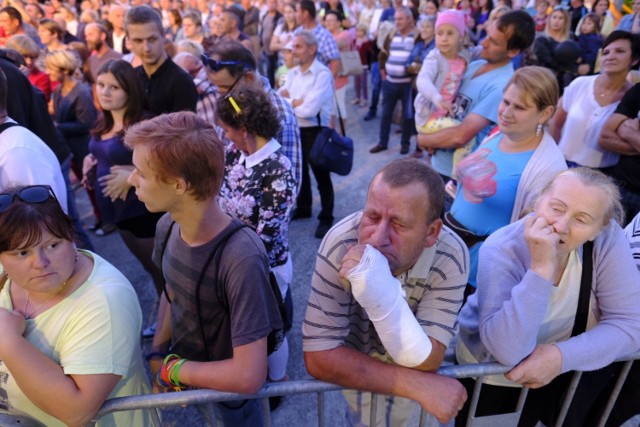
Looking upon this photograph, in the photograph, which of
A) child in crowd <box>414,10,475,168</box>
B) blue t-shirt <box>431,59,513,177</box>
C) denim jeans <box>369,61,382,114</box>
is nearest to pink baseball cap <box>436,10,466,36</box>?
child in crowd <box>414,10,475,168</box>

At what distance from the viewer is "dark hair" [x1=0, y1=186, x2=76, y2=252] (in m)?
1.33

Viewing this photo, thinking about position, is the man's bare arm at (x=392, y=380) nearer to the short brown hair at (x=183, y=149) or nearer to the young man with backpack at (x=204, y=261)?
the young man with backpack at (x=204, y=261)

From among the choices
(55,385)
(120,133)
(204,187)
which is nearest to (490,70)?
(204,187)

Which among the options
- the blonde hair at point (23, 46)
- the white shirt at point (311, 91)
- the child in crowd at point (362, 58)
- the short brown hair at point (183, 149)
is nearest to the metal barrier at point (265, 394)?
the short brown hair at point (183, 149)

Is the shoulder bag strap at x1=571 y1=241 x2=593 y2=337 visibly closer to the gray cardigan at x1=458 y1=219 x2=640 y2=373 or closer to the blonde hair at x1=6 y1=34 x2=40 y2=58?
the gray cardigan at x1=458 y1=219 x2=640 y2=373

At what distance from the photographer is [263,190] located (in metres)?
2.32

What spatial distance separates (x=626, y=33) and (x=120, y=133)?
11.9 ft

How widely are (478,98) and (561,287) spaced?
1.78 m

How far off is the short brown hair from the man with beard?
15.0 feet

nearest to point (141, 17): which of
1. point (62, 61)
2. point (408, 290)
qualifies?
point (62, 61)

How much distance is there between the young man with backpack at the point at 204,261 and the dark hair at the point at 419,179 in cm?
55

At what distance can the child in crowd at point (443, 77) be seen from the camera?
3.15 meters

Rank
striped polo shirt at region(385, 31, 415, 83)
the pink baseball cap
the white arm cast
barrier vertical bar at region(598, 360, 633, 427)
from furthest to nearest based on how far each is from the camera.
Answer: striped polo shirt at region(385, 31, 415, 83) → the pink baseball cap → barrier vertical bar at region(598, 360, 633, 427) → the white arm cast

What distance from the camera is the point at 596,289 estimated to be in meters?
1.54
